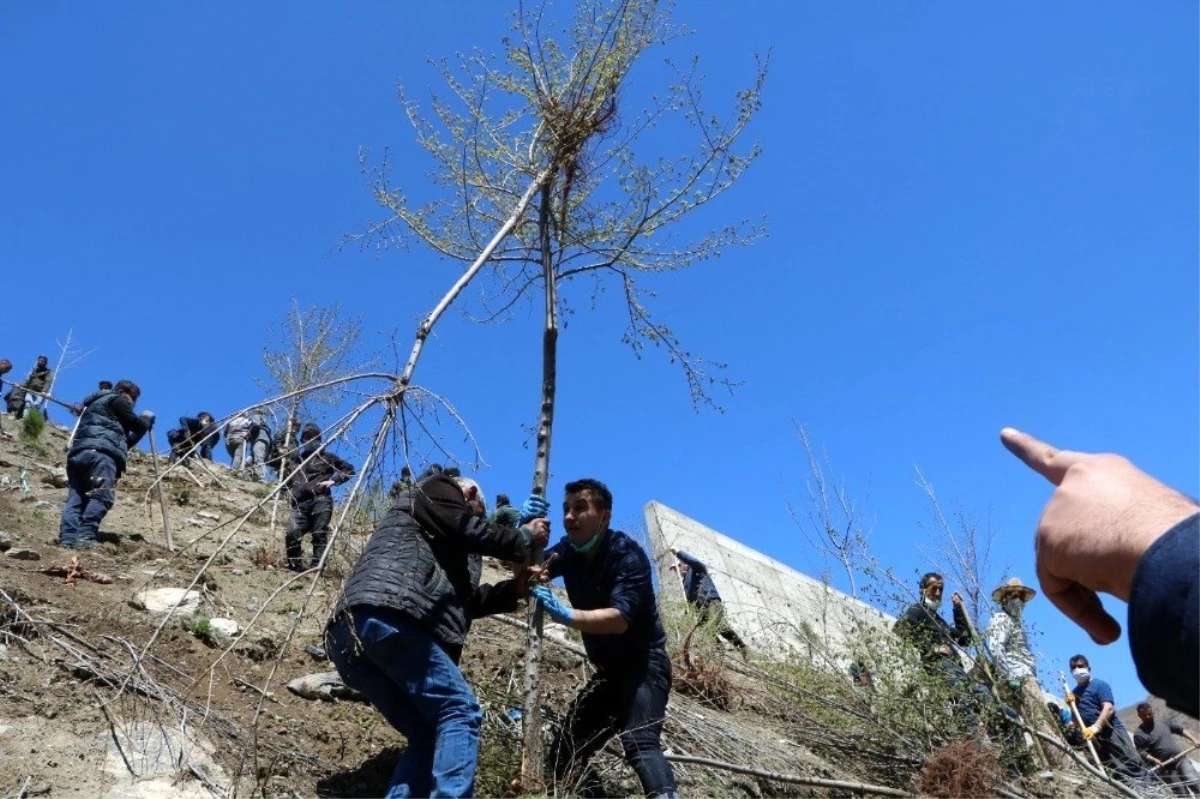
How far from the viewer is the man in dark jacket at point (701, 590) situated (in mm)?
8531

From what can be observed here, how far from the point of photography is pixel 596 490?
4293mm

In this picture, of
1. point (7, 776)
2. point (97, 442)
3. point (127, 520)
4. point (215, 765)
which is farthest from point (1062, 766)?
point (127, 520)

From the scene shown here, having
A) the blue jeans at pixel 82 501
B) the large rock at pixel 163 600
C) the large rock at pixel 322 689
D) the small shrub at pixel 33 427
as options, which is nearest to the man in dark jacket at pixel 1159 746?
the large rock at pixel 322 689

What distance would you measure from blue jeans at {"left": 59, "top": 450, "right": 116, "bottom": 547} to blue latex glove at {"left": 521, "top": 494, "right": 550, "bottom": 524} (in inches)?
187

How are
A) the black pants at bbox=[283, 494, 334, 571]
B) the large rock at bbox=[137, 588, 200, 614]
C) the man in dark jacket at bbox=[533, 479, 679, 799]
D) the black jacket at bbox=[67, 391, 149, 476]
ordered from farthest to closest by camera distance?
the black pants at bbox=[283, 494, 334, 571] < the black jacket at bbox=[67, 391, 149, 476] < the large rock at bbox=[137, 588, 200, 614] < the man in dark jacket at bbox=[533, 479, 679, 799]

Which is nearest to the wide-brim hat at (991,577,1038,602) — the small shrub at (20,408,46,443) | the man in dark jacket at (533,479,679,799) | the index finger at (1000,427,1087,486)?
the man in dark jacket at (533,479,679,799)

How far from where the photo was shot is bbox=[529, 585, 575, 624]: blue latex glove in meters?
3.94

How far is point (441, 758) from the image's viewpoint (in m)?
3.57

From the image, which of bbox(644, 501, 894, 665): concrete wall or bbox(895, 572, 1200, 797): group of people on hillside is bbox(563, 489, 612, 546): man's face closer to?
bbox(895, 572, 1200, 797): group of people on hillside

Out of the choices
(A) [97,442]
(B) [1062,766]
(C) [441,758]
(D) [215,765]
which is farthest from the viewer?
(A) [97,442]

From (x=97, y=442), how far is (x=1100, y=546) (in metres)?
8.31

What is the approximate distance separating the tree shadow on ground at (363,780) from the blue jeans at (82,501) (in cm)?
418

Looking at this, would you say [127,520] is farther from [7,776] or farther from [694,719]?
[694,719]

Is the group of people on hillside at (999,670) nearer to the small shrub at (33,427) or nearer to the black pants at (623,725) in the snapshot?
the black pants at (623,725)
